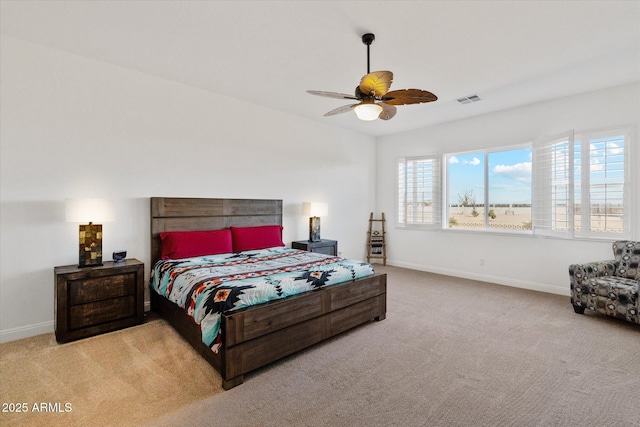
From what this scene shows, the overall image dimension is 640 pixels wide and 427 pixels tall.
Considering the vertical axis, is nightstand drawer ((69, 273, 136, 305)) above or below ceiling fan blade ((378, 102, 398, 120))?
below

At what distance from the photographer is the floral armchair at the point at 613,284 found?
3086 millimetres

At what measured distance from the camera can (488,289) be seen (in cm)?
460

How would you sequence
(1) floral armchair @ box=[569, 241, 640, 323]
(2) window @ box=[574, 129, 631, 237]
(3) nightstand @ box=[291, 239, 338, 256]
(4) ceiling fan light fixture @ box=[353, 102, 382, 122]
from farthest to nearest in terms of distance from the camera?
(3) nightstand @ box=[291, 239, 338, 256]
(2) window @ box=[574, 129, 631, 237]
(1) floral armchair @ box=[569, 241, 640, 323]
(4) ceiling fan light fixture @ box=[353, 102, 382, 122]

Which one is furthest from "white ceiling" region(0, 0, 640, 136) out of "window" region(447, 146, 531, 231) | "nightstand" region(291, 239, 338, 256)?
"nightstand" region(291, 239, 338, 256)

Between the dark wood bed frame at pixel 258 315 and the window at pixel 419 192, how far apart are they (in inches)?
118

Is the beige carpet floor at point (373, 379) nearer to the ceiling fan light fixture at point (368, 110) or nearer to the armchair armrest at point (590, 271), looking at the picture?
the armchair armrest at point (590, 271)

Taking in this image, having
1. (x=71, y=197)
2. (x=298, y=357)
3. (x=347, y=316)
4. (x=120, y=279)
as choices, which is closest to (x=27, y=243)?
(x=71, y=197)

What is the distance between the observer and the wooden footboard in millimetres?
2117

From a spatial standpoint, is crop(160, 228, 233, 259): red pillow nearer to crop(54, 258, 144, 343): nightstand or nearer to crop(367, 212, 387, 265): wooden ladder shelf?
crop(54, 258, 144, 343): nightstand

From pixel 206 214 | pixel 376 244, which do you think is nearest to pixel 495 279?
pixel 376 244

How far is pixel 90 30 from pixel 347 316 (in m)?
3.60

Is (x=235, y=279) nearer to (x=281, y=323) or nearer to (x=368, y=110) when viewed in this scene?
(x=281, y=323)

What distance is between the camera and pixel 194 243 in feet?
12.0

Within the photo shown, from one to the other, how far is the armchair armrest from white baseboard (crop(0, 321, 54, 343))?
5.80 meters
